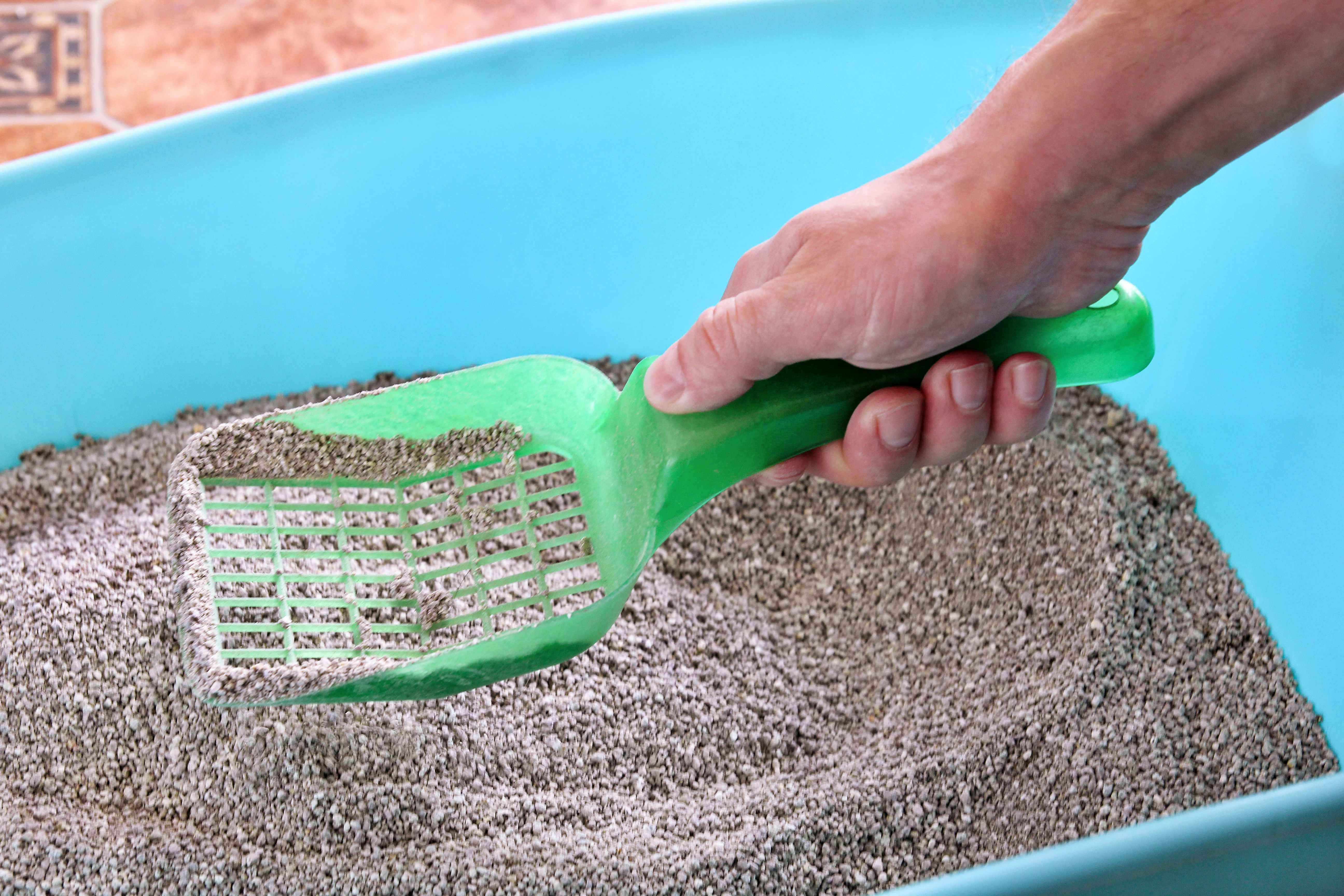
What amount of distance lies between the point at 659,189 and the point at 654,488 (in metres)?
0.50

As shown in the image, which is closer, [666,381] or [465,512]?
[666,381]

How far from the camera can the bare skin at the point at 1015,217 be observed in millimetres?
516

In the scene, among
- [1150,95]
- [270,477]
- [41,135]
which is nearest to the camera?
[1150,95]

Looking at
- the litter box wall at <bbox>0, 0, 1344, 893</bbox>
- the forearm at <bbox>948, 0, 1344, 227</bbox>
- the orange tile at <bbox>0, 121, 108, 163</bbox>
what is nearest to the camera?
the forearm at <bbox>948, 0, 1344, 227</bbox>

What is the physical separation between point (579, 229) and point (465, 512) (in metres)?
0.41

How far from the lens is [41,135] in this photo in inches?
55.3

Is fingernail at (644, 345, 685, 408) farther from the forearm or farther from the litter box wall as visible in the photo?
the litter box wall

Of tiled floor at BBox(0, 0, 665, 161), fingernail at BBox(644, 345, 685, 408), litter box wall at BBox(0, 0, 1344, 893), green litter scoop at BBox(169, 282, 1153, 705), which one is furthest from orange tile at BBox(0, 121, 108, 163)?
fingernail at BBox(644, 345, 685, 408)

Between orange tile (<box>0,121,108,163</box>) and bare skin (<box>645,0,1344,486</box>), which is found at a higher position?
orange tile (<box>0,121,108,163</box>)

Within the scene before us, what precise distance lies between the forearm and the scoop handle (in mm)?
75

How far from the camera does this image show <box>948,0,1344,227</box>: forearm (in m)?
0.50

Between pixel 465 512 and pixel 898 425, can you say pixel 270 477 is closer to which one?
pixel 465 512

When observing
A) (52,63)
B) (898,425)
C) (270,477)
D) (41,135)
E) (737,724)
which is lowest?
(737,724)

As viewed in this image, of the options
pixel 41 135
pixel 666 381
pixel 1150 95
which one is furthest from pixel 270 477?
pixel 41 135
